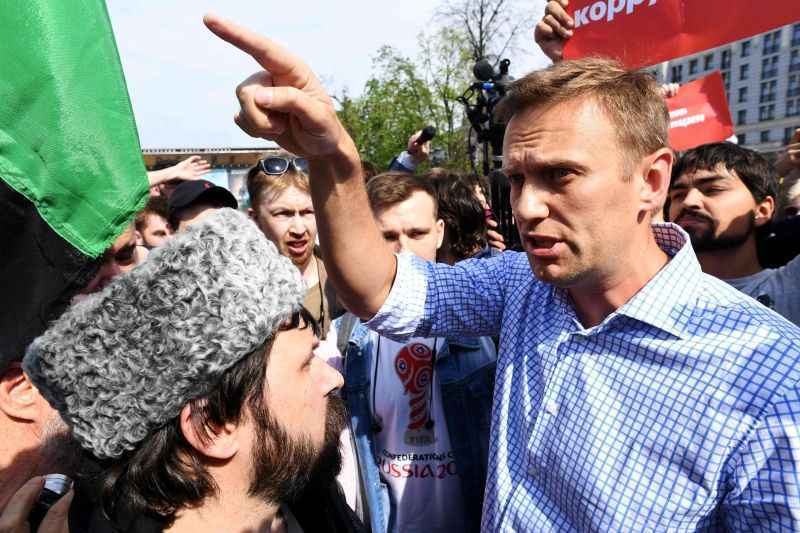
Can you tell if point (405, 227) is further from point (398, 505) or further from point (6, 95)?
point (6, 95)

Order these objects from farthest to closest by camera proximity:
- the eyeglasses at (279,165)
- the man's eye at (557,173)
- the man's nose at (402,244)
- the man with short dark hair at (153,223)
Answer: the man with short dark hair at (153,223), the eyeglasses at (279,165), the man's nose at (402,244), the man's eye at (557,173)

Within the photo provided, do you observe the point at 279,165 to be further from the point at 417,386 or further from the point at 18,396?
the point at 18,396

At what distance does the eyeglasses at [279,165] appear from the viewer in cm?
346

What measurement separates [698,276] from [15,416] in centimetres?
188

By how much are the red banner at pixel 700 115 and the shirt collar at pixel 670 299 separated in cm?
409

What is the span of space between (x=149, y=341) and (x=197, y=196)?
2.51 m

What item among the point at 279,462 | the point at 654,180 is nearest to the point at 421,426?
the point at 279,462

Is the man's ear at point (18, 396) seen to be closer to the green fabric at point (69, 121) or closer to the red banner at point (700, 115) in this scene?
the green fabric at point (69, 121)

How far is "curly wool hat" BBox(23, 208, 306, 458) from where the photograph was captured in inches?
54.6

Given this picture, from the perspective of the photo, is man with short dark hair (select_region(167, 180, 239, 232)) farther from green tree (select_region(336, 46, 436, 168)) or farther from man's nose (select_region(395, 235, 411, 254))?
green tree (select_region(336, 46, 436, 168))

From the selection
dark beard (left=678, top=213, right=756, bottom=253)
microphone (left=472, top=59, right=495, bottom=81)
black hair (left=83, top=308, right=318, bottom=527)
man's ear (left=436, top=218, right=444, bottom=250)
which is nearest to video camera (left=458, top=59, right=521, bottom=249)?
microphone (left=472, top=59, right=495, bottom=81)

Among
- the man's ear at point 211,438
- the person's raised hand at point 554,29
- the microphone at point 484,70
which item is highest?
the microphone at point 484,70

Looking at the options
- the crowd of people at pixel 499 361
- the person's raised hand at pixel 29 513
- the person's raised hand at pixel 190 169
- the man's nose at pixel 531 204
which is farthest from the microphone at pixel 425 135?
the person's raised hand at pixel 29 513

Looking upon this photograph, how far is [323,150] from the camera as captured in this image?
1.59 metres
